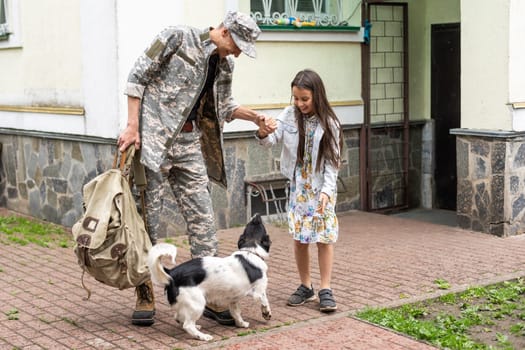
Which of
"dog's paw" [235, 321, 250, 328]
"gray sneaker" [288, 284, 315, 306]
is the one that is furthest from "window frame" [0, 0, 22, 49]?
"dog's paw" [235, 321, 250, 328]

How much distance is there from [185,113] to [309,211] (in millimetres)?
1168

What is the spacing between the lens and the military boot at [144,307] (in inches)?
226

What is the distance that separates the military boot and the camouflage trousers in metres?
0.33

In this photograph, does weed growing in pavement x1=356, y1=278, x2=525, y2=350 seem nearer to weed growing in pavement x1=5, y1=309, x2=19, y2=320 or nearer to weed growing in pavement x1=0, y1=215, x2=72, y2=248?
weed growing in pavement x1=5, y1=309, x2=19, y2=320

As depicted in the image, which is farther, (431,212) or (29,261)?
(431,212)

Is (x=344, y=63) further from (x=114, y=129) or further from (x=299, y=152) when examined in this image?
(x=299, y=152)

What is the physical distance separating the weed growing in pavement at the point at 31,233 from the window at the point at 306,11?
124 inches

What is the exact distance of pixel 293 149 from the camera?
246 inches

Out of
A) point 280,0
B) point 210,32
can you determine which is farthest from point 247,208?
point 210,32

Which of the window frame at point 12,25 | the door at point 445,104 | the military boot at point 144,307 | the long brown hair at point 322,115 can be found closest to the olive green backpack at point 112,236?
the military boot at point 144,307

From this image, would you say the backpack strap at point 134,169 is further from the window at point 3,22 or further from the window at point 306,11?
the window at point 3,22

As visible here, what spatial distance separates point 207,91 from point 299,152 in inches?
32.1

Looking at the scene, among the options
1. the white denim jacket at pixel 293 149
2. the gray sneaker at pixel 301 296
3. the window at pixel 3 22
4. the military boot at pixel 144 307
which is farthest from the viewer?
the window at pixel 3 22

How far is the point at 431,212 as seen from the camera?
35.6 ft
